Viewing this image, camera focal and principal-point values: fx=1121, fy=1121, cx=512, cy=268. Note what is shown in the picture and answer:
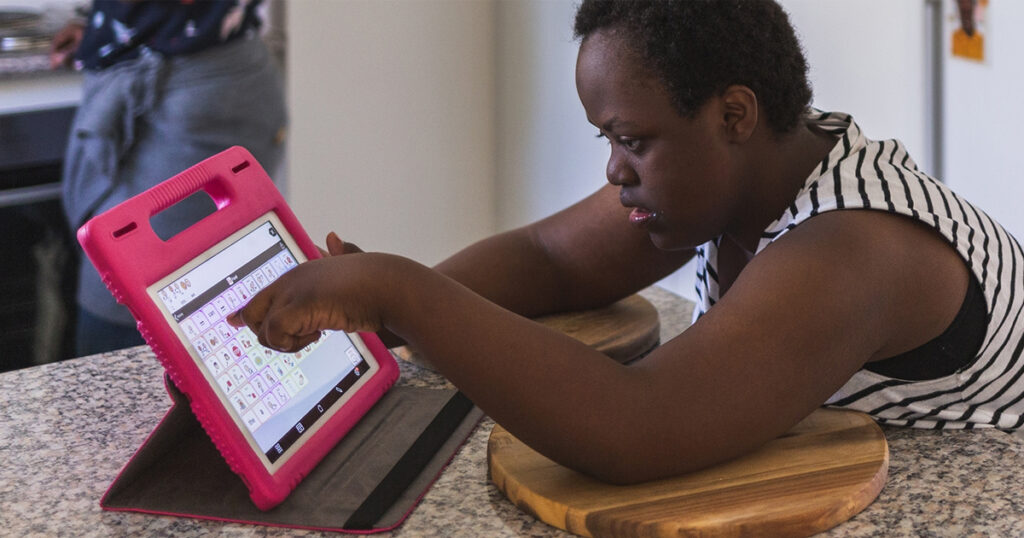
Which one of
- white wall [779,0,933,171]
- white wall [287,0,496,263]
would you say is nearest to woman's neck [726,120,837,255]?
white wall [779,0,933,171]

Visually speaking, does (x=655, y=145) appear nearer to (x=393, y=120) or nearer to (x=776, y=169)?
(x=776, y=169)

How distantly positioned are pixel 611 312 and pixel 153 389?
50 centimetres

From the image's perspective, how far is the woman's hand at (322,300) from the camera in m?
0.80

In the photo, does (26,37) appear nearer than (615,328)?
No

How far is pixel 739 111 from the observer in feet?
2.98

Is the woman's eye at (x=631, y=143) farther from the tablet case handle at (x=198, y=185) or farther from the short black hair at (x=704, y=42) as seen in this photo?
the tablet case handle at (x=198, y=185)

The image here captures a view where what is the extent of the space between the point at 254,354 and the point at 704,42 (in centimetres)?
44

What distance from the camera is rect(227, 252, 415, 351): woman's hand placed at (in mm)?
797

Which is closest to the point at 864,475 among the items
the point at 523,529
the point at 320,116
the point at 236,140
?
the point at 523,529

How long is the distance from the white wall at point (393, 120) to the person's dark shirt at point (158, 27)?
27 cm

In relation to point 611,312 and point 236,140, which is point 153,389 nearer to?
point 611,312

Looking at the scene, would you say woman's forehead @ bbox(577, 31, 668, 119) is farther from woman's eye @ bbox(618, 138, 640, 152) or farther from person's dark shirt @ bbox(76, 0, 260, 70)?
person's dark shirt @ bbox(76, 0, 260, 70)

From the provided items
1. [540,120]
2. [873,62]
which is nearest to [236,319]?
[873,62]

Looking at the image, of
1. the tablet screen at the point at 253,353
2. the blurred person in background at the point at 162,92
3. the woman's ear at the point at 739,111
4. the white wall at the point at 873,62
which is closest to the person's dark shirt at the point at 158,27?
the blurred person in background at the point at 162,92
